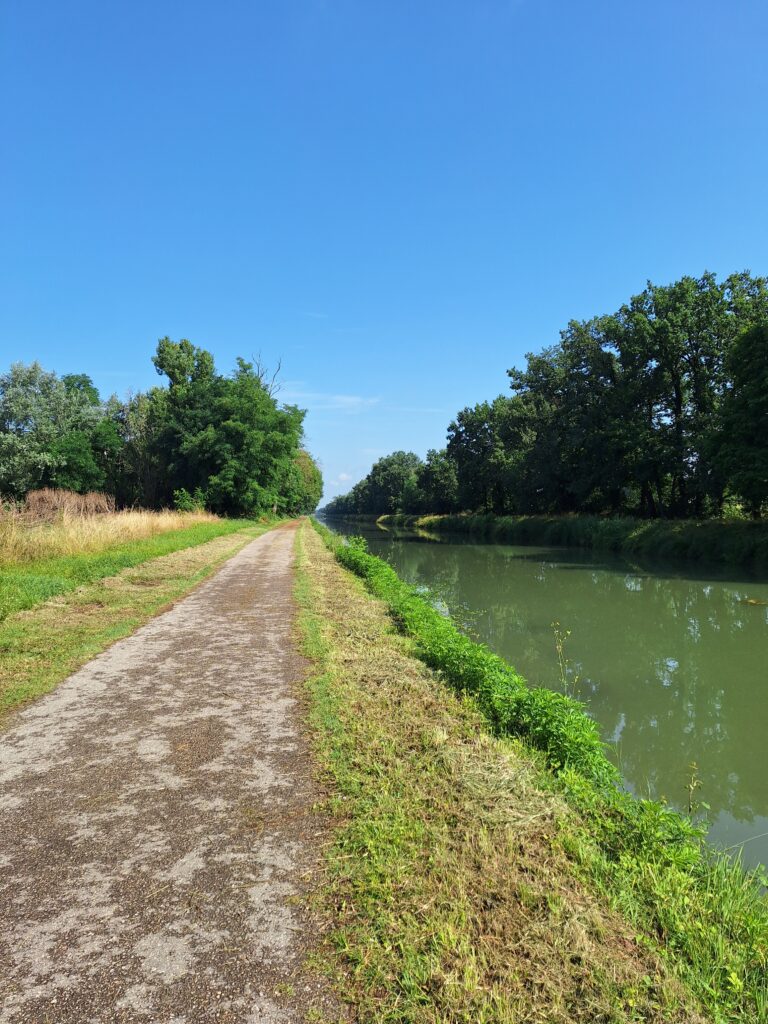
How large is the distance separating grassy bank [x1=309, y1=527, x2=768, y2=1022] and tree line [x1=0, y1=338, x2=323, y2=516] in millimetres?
34967

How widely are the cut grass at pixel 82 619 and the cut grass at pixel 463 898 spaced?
3.23m

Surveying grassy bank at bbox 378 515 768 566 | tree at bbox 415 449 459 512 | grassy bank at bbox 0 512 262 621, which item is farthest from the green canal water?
tree at bbox 415 449 459 512

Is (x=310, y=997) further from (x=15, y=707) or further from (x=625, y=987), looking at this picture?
(x=15, y=707)

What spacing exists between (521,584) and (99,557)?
43.6ft

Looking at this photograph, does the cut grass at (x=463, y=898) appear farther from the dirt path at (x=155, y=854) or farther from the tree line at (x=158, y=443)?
the tree line at (x=158, y=443)

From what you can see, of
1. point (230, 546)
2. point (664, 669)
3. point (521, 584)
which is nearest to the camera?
point (664, 669)

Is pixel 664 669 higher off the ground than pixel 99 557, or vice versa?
pixel 99 557

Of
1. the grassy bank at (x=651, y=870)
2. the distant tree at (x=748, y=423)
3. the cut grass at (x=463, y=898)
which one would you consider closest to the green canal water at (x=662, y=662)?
the grassy bank at (x=651, y=870)

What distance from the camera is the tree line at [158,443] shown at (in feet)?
129

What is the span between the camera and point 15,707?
5031 mm

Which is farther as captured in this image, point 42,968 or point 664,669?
point 664,669

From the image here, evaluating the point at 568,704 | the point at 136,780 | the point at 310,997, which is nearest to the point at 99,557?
the point at 136,780

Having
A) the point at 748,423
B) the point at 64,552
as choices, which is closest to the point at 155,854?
the point at 64,552

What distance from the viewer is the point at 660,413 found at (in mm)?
36062
